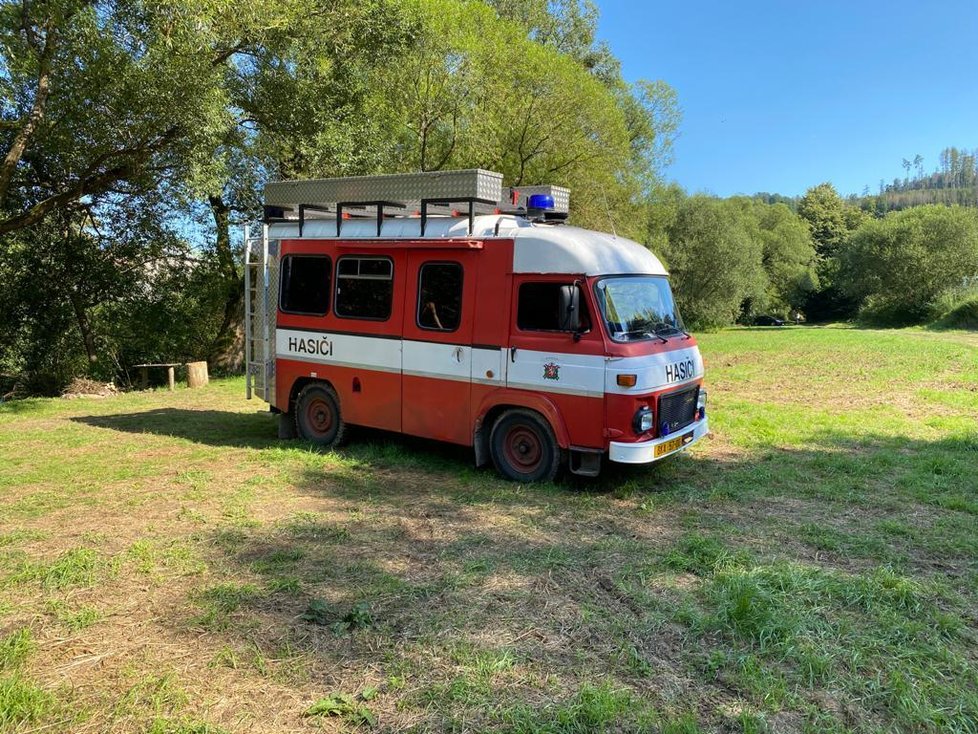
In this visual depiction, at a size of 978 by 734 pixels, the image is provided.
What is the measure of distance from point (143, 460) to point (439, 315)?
4364 mm

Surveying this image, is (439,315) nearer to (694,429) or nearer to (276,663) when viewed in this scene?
(694,429)

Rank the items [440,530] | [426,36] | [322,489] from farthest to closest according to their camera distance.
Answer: [426,36] < [322,489] < [440,530]

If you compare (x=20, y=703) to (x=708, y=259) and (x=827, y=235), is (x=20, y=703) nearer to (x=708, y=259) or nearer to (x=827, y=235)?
(x=708, y=259)

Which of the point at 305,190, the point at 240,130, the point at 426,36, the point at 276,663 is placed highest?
the point at 426,36

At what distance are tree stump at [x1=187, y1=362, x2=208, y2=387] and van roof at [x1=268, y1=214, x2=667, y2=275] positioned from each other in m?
10.3

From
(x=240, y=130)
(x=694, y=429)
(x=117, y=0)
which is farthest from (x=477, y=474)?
(x=240, y=130)

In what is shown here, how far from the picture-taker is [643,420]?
6.71m

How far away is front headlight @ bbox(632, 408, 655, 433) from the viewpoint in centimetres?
667

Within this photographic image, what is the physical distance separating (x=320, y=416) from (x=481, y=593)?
541 centimetres

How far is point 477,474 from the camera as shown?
783 cm

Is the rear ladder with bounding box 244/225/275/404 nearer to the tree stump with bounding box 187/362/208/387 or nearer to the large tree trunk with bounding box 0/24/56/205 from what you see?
the large tree trunk with bounding box 0/24/56/205

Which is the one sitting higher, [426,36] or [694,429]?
[426,36]

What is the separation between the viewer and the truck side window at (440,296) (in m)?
7.75

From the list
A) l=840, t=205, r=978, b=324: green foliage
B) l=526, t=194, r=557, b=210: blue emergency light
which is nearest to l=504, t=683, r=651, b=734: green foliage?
l=526, t=194, r=557, b=210: blue emergency light
